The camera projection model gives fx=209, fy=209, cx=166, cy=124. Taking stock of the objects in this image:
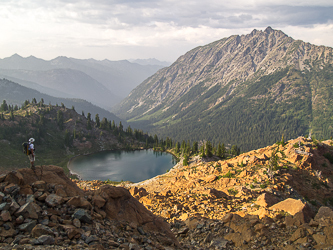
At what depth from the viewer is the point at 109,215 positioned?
1919cm

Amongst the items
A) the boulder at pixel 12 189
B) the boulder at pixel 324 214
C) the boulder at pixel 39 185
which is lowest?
the boulder at pixel 324 214

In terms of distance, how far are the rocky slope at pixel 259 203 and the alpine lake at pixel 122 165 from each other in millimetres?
76638

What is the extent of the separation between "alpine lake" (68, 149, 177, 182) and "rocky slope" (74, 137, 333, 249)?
76.6m

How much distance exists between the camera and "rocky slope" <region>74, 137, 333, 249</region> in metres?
19.9

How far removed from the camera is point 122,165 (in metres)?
147

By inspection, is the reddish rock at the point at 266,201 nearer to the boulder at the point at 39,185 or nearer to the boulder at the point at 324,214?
the boulder at the point at 324,214

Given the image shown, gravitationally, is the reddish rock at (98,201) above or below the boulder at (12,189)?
below

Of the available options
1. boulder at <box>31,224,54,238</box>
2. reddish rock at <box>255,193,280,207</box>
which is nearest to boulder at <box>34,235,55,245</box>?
boulder at <box>31,224,54,238</box>

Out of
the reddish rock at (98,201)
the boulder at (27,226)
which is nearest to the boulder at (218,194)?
the reddish rock at (98,201)

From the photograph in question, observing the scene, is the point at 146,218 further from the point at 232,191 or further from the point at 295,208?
the point at 232,191

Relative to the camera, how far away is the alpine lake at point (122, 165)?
124m

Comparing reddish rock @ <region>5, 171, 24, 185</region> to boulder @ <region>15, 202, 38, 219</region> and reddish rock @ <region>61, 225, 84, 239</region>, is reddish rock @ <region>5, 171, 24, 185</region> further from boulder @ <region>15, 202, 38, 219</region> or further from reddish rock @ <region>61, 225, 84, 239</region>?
reddish rock @ <region>61, 225, 84, 239</region>

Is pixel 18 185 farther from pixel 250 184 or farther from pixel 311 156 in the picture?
pixel 311 156

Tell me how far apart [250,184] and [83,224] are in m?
31.9
